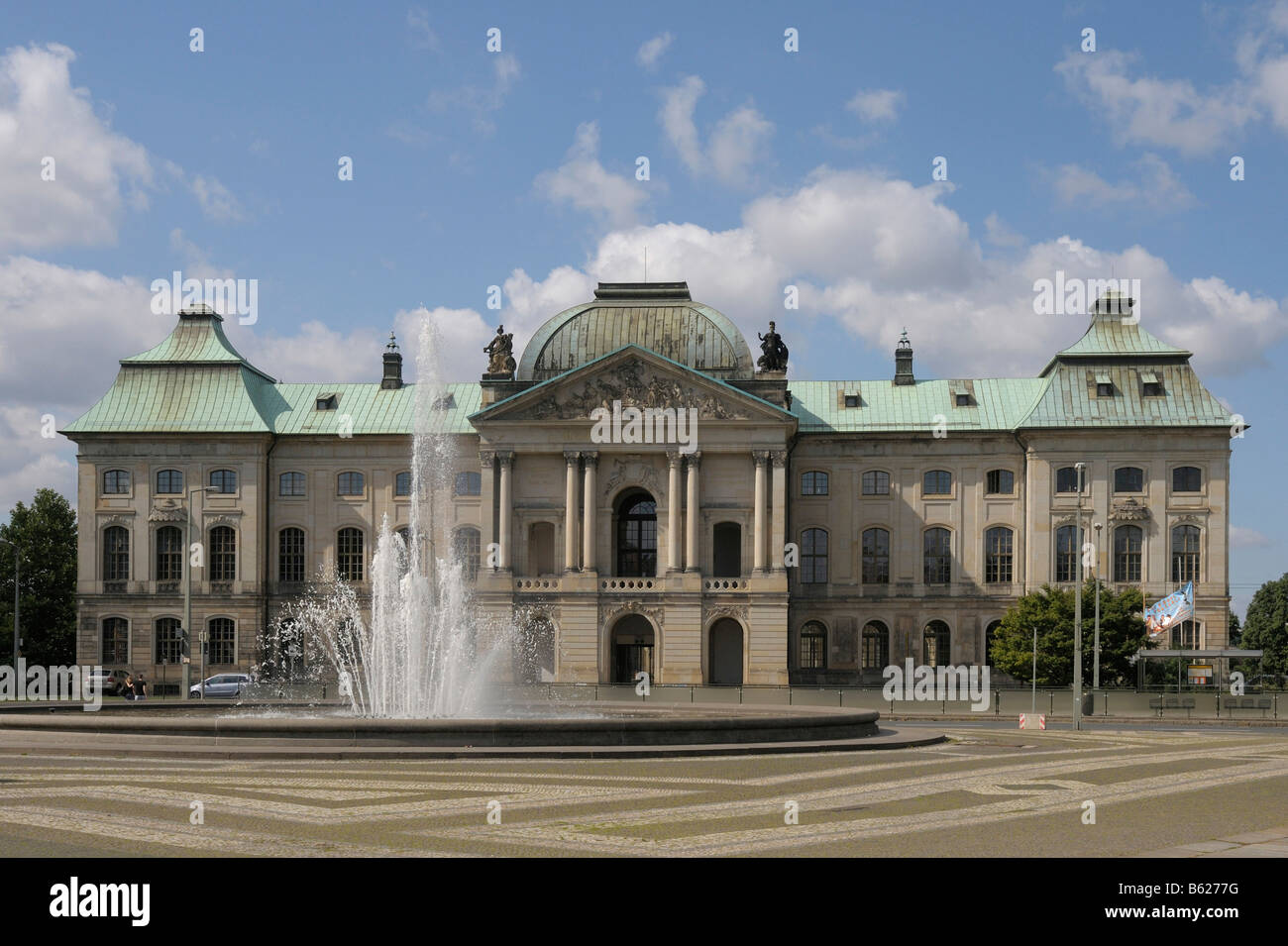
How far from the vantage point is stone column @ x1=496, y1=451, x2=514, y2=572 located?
8200cm

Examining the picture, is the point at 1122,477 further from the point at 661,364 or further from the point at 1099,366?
the point at 661,364

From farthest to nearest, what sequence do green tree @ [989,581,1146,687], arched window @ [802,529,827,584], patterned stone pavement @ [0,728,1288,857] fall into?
arched window @ [802,529,827,584] → green tree @ [989,581,1146,687] → patterned stone pavement @ [0,728,1288,857]

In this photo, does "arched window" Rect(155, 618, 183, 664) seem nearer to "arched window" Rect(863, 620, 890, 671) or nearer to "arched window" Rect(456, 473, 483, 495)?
"arched window" Rect(456, 473, 483, 495)

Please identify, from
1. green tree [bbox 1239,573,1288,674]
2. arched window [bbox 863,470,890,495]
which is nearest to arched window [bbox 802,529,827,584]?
arched window [bbox 863,470,890,495]

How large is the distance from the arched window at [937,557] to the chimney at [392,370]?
35202 mm

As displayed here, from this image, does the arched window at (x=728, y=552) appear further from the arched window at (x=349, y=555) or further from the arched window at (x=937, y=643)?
the arched window at (x=349, y=555)

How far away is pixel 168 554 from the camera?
88.2 meters

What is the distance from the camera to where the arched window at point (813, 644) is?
287 ft

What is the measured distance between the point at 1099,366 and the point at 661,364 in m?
26.2

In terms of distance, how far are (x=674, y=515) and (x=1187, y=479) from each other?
2928 cm

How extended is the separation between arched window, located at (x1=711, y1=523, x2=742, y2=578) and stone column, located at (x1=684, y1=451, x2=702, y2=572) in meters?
4.67
